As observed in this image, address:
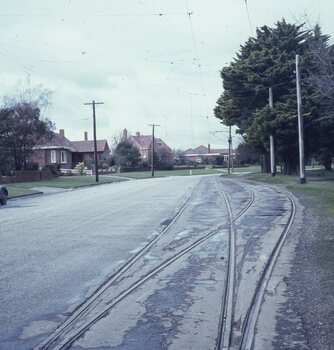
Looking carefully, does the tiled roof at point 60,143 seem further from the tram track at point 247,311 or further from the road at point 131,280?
the tram track at point 247,311

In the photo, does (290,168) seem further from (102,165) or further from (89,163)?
(89,163)

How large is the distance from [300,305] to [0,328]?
3.65 m

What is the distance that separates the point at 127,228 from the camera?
49.9 feet

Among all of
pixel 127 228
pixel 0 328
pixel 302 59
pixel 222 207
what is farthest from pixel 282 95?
pixel 0 328

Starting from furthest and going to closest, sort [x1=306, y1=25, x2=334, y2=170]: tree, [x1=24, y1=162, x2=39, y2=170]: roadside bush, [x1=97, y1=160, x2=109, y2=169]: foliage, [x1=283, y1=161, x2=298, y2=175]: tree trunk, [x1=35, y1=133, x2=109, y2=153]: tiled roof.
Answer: [x1=97, y1=160, x2=109, y2=169]: foliage, [x1=35, y1=133, x2=109, y2=153]: tiled roof, [x1=24, y1=162, x2=39, y2=170]: roadside bush, [x1=283, y1=161, x2=298, y2=175]: tree trunk, [x1=306, y1=25, x2=334, y2=170]: tree

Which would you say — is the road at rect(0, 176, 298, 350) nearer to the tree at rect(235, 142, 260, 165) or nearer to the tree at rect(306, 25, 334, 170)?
the tree at rect(306, 25, 334, 170)

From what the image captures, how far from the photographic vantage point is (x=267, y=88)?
150ft

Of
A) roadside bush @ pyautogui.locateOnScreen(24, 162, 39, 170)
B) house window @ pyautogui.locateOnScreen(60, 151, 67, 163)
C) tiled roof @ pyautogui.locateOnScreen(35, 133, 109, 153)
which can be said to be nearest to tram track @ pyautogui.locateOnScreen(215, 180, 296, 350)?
roadside bush @ pyautogui.locateOnScreen(24, 162, 39, 170)

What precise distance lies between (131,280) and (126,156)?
323 ft

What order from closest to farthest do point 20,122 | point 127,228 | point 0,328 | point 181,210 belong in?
1. point 0,328
2. point 127,228
3. point 181,210
4. point 20,122

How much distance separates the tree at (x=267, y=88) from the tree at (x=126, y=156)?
179 feet

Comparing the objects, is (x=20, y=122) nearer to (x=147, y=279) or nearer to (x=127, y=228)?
(x=127, y=228)

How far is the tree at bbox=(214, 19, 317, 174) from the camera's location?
4184 centimetres

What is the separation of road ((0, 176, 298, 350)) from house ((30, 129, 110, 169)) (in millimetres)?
73209
